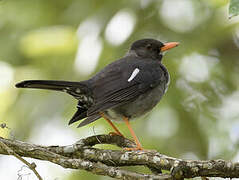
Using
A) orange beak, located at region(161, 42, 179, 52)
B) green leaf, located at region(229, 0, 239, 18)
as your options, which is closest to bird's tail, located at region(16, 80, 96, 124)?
orange beak, located at region(161, 42, 179, 52)

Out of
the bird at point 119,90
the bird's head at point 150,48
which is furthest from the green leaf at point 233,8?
the bird's head at point 150,48

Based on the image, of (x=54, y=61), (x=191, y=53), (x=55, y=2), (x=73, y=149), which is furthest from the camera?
(x=55, y=2)

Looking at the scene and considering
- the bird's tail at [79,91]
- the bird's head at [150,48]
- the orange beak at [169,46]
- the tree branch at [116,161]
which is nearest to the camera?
the tree branch at [116,161]

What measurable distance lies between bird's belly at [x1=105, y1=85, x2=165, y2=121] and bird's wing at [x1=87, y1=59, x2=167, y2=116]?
7 centimetres

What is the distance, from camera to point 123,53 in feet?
18.9

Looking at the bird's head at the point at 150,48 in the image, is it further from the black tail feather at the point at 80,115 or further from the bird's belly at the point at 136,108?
the black tail feather at the point at 80,115

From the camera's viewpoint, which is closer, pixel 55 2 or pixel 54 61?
pixel 54 61

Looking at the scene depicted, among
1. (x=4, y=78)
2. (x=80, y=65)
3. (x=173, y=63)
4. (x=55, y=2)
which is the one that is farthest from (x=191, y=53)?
(x=4, y=78)

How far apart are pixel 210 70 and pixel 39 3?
8.87 feet

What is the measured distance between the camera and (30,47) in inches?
214

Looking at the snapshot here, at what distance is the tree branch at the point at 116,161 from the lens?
122 inches

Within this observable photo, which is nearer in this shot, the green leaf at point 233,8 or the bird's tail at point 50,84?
the green leaf at point 233,8

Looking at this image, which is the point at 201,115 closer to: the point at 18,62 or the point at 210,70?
the point at 210,70

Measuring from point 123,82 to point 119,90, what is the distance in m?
0.17
